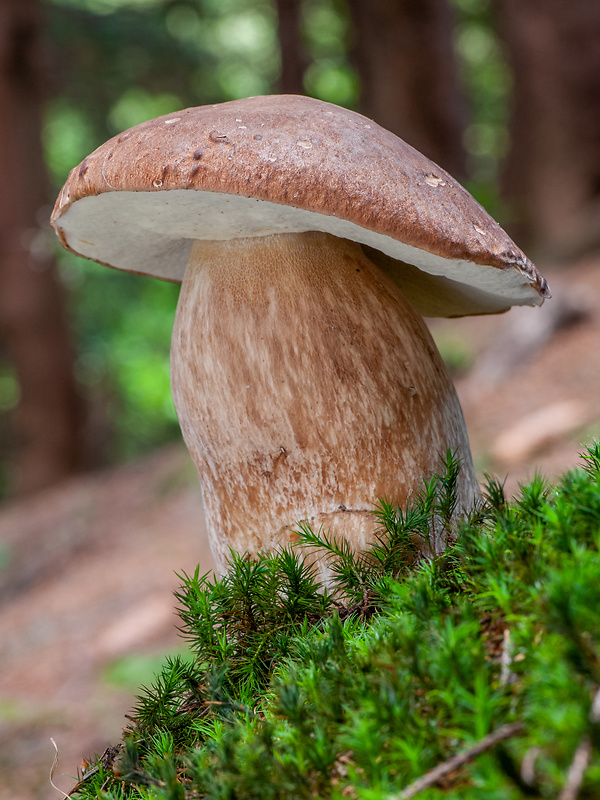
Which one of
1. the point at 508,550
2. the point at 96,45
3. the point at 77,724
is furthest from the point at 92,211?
the point at 96,45

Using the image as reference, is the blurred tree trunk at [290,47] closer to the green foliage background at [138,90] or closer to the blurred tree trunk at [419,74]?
the green foliage background at [138,90]

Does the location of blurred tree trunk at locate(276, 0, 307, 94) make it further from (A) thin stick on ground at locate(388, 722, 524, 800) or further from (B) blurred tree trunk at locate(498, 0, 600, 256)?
Answer: (A) thin stick on ground at locate(388, 722, 524, 800)

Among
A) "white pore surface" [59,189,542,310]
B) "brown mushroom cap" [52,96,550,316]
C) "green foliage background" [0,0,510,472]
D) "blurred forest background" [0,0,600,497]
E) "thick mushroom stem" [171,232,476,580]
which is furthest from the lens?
"green foliage background" [0,0,510,472]

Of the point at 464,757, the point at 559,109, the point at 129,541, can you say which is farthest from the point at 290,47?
the point at 464,757

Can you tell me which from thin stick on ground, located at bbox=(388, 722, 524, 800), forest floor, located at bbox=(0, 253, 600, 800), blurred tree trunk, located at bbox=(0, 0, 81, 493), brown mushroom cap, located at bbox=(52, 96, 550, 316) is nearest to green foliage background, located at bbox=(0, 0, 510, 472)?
blurred tree trunk, located at bbox=(0, 0, 81, 493)

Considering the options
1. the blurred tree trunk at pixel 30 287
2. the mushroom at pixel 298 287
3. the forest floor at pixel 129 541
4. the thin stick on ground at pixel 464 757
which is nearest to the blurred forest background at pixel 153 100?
the blurred tree trunk at pixel 30 287

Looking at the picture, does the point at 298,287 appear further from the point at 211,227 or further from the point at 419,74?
the point at 419,74
